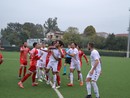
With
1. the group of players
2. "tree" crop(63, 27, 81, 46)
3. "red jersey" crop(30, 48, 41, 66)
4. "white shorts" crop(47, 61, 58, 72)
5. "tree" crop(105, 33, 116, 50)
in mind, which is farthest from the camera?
"tree" crop(105, 33, 116, 50)

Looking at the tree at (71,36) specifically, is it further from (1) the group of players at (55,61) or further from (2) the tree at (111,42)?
(1) the group of players at (55,61)

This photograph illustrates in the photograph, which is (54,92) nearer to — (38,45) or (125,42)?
(38,45)

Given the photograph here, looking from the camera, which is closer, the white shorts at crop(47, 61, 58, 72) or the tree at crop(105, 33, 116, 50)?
the white shorts at crop(47, 61, 58, 72)

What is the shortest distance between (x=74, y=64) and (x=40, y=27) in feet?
430

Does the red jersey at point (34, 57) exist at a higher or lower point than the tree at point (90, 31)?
lower

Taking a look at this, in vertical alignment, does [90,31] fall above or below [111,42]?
above

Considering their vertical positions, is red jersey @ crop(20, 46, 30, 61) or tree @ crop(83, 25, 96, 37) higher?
tree @ crop(83, 25, 96, 37)

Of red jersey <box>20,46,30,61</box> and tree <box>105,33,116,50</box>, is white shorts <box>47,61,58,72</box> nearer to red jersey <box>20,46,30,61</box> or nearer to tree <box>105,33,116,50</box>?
red jersey <box>20,46,30,61</box>

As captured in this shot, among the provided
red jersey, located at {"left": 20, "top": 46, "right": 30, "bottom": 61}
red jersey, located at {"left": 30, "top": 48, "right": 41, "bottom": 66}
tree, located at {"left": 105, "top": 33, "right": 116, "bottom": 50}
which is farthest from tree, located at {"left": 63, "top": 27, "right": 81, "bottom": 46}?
red jersey, located at {"left": 30, "top": 48, "right": 41, "bottom": 66}

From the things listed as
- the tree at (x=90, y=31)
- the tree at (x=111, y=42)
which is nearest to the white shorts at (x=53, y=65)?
the tree at (x=111, y=42)

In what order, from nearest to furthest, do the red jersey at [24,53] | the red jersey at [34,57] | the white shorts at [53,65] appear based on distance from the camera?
the white shorts at [53,65] < the red jersey at [34,57] < the red jersey at [24,53]

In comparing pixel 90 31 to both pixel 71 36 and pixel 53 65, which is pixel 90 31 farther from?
pixel 53 65

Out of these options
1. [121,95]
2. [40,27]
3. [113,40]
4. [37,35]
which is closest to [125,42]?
[113,40]

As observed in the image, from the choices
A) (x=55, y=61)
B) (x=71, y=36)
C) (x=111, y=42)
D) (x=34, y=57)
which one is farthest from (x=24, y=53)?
(x=111, y=42)
